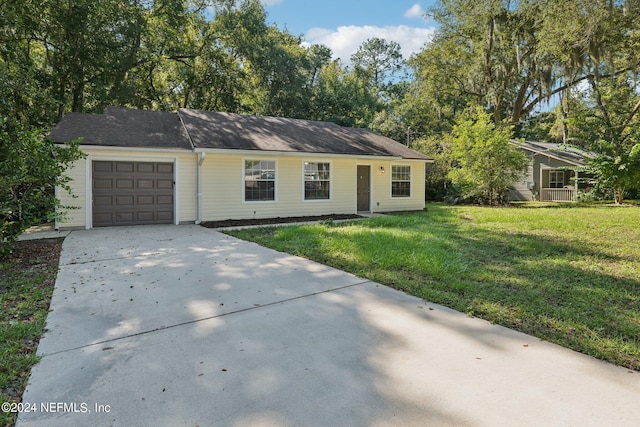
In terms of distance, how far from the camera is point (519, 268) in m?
5.29

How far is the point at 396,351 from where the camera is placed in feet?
9.19

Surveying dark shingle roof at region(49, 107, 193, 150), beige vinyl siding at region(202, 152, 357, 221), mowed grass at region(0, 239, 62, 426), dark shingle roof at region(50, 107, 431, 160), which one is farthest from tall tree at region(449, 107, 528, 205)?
mowed grass at region(0, 239, 62, 426)

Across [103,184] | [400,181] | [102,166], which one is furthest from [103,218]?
[400,181]

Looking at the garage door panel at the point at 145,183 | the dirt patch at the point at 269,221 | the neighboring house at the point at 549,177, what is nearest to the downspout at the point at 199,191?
the dirt patch at the point at 269,221

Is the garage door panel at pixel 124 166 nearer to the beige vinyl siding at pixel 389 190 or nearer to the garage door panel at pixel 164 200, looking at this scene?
the garage door panel at pixel 164 200

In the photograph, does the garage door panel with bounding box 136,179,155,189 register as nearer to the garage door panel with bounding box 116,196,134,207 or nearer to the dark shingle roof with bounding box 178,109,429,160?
the garage door panel with bounding box 116,196,134,207

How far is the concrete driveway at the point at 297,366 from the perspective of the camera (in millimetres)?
2051

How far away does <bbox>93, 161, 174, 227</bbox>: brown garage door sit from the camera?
9.77m

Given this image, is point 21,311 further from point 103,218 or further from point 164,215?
point 164,215

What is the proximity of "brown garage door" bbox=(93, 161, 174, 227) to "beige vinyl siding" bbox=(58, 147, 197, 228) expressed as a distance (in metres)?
0.19

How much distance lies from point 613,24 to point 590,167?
6349mm

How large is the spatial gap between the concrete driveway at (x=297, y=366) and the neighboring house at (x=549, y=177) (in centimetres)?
2019

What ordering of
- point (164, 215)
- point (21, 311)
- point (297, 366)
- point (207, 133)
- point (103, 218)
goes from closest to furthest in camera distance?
point (297, 366) < point (21, 311) < point (103, 218) < point (164, 215) < point (207, 133)

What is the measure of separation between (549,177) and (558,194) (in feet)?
4.42
